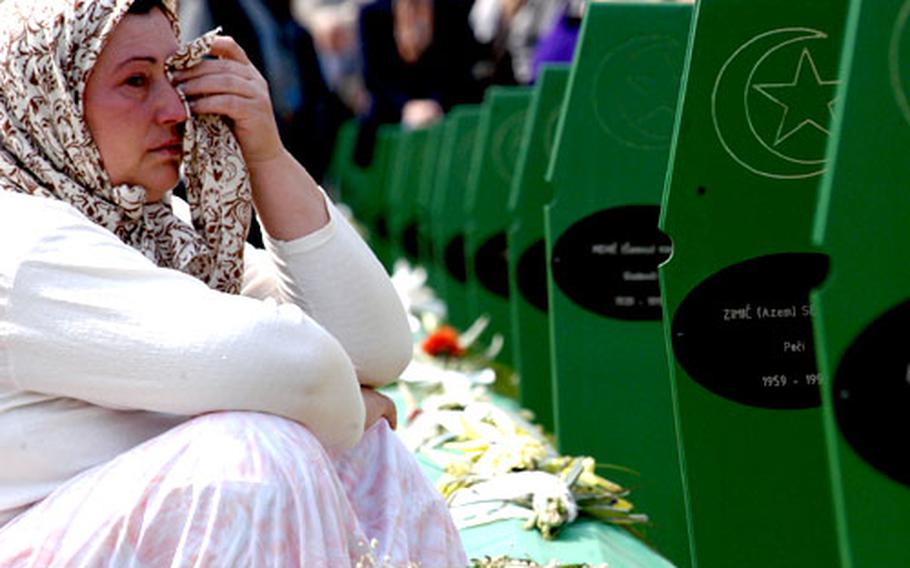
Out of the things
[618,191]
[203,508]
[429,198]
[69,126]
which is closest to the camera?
[203,508]

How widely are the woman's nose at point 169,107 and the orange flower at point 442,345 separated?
3.04 meters

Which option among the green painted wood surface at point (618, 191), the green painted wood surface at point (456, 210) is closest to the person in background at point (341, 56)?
the green painted wood surface at point (456, 210)

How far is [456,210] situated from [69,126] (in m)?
4.49

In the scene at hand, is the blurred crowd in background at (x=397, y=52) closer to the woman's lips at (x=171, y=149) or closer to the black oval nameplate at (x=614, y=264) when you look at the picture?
the black oval nameplate at (x=614, y=264)

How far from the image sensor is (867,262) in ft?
7.14

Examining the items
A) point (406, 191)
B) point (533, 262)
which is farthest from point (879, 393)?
point (406, 191)

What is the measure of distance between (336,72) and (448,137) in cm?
802

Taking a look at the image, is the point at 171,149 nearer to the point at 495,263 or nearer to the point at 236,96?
the point at 236,96

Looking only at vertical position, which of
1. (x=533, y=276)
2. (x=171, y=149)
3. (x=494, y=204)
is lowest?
(x=533, y=276)

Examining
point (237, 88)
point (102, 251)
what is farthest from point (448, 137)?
point (102, 251)

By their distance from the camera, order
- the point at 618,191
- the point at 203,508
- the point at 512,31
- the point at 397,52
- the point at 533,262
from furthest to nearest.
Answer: the point at 397,52 < the point at 512,31 < the point at 533,262 < the point at 618,191 < the point at 203,508

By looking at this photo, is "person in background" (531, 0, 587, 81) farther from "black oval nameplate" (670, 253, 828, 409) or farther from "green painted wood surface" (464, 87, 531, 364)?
"black oval nameplate" (670, 253, 828, 409)

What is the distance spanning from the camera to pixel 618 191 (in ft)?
12.8

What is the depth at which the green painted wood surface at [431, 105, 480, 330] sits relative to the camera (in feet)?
23.2
